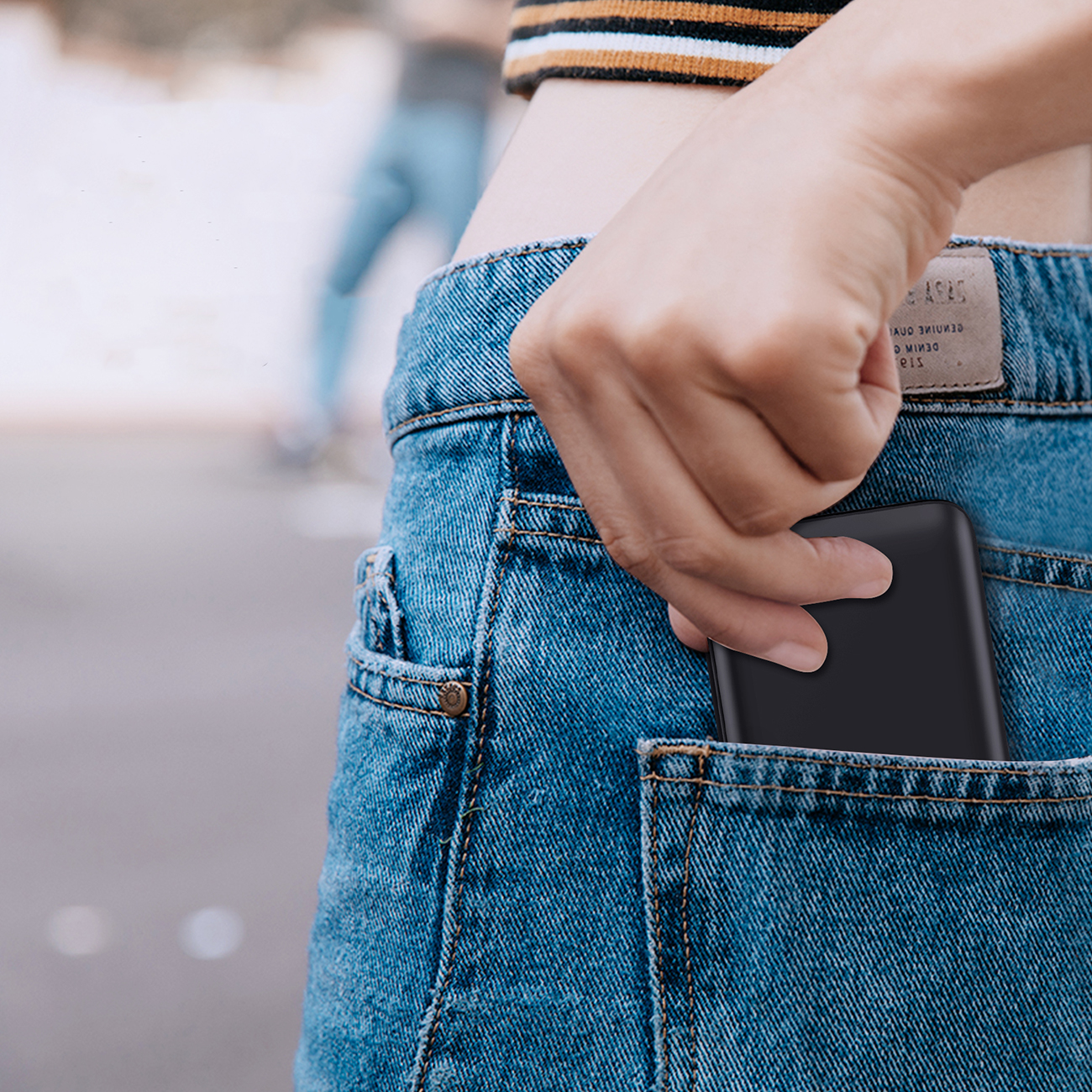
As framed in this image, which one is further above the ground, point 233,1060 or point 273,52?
point 273,52

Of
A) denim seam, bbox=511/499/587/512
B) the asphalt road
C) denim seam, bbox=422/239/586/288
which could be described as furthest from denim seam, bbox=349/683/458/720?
the asphalt road

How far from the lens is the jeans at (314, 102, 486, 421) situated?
1.52 metres

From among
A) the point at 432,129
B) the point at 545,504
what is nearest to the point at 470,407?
the point at 545,504

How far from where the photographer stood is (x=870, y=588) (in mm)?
439

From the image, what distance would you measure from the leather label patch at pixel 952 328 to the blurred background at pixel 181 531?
0.30 meters

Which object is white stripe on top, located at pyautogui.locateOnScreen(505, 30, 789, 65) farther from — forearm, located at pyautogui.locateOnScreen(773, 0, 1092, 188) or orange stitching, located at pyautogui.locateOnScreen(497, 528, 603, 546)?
orange stitching, located at pyautogui.locateOnScreen(497, 528, 603, 546)

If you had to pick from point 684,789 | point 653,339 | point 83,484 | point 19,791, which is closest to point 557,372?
point 653,339

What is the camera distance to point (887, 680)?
465 millimetres

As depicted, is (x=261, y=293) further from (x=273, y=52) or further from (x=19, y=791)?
(x=273, y=52)

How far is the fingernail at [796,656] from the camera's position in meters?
0.43

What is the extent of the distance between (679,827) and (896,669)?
0.13m

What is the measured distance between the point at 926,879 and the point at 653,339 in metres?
0.26

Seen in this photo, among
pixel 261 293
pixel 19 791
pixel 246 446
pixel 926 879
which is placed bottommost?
pixel 926 879

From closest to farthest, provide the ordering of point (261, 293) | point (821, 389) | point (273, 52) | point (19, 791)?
point (821, 389) < point (19, 791) < point (261, 293) < point (273, 52)
